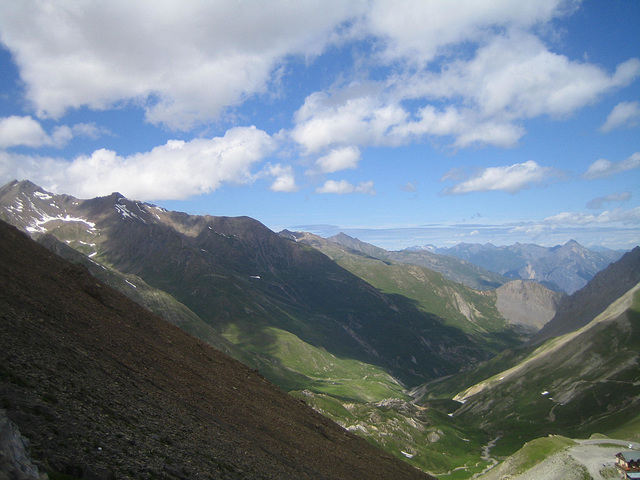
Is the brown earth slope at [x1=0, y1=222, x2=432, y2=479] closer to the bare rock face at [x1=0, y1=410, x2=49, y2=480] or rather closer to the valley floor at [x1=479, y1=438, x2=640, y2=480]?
the bare rock face at [x1=0, y1=410, x2=49, y2=480]

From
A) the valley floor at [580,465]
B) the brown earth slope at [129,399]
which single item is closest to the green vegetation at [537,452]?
the valley floor at [580,465]

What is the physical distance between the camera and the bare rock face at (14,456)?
40.5 feet

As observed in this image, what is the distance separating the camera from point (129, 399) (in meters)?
27.7

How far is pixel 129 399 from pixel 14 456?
49.0 feet

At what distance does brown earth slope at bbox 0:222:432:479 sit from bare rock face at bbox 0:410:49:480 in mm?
1313

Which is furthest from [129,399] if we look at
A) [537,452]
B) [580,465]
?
[537,452]

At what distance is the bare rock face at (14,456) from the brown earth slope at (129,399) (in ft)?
4.31

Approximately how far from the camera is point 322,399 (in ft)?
538

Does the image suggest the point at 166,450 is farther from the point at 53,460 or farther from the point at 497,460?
the point at 497,460

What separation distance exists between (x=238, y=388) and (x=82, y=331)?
20838mm

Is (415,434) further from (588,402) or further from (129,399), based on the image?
(129,399)

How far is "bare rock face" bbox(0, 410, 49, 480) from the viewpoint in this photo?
1234cm

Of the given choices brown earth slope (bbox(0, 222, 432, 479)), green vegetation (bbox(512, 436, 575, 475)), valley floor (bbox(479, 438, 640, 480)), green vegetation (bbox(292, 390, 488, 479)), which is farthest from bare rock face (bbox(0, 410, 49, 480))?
green vegetation (bbox(292, 390, 488, 479))

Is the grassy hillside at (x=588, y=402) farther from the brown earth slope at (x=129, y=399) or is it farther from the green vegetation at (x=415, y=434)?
the brown earth slope at (x=129, y=399)
